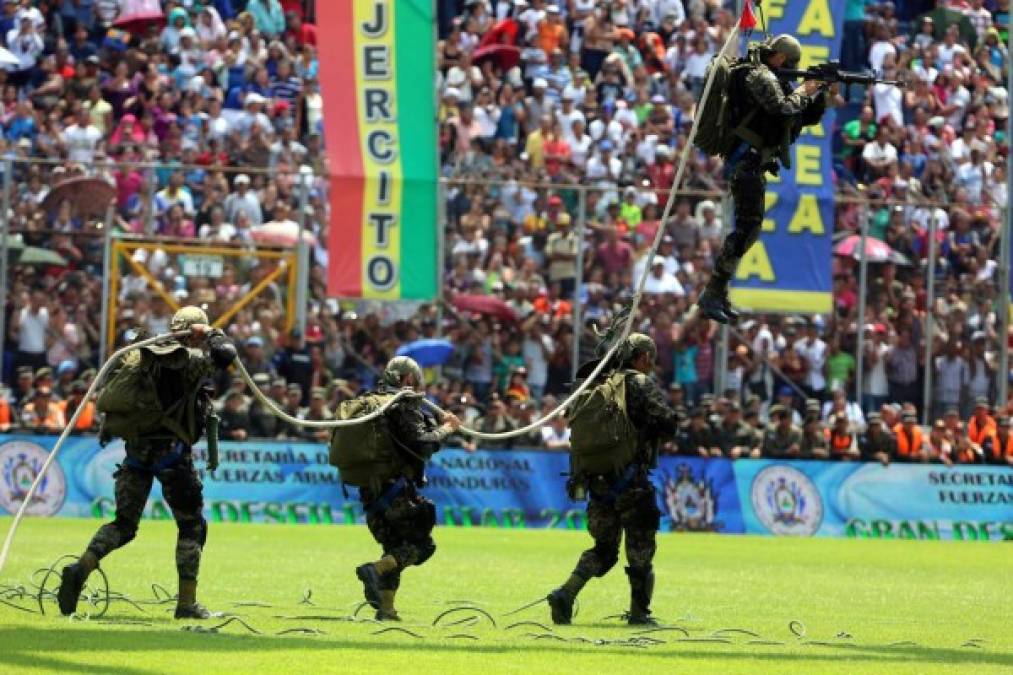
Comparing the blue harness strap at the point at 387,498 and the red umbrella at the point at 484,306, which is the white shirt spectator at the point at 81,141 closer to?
the red umbrella at the point at 484,306

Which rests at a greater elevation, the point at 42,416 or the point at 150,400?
the point at 150,400

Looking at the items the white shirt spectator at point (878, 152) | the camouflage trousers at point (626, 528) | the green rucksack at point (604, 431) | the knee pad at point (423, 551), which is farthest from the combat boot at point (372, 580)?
the white shirt spectator at point (878, 152)

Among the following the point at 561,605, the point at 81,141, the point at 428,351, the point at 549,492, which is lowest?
the point at 549,492

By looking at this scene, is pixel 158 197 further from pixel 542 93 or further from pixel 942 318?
pixel 942 318

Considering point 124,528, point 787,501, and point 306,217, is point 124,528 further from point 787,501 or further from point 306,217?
point 787,501

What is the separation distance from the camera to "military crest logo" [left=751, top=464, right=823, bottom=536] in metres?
31.1

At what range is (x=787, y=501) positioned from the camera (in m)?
31.4

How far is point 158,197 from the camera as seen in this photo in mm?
29375

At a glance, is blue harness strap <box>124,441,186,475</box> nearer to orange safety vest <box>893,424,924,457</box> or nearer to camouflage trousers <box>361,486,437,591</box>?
camouflage trousers <box>361,486,437,591</box>

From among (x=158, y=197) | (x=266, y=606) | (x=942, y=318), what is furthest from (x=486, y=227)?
(x=266, y=606)

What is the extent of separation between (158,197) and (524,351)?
17.9 feet

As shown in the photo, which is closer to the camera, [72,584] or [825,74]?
[825,74]

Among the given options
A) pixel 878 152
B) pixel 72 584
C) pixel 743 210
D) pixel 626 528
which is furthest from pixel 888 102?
pixel 72 584

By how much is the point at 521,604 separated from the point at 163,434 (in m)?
4.14
